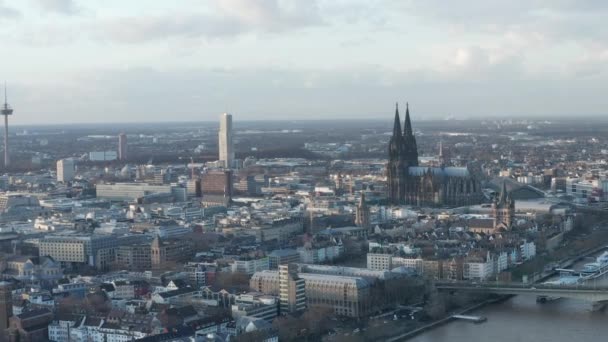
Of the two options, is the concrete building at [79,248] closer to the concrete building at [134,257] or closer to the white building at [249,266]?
the concrete building at [134,257]

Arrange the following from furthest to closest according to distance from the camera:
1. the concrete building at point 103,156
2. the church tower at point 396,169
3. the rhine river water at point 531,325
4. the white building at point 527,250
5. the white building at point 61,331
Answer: the concrete building at point 103,156 < the church tower at point 396,169 < the white building at point 527,250 < the white building at point 61,331 < the rhine river water at point 531,325

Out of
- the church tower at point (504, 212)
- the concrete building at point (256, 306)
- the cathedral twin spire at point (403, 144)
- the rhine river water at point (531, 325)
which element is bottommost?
the rhine river water at point (531, 325)

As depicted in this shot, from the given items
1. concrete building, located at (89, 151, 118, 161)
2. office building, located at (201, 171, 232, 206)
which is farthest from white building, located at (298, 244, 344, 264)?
concrete building, located at (89, 151, 118, 161)

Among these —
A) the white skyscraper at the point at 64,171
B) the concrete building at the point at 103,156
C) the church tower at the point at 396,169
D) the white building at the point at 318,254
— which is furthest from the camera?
the concrete building at the point at 103,156

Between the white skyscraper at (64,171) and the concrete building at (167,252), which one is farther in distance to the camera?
the white skyscraper at (64,171)

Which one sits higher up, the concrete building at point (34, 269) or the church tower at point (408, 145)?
the church tower at point (408, 145)

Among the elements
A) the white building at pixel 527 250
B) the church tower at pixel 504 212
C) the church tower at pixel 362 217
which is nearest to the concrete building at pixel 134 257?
the church tower at pixel 362 217

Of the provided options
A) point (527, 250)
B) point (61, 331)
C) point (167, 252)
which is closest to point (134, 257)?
point (167, 252)

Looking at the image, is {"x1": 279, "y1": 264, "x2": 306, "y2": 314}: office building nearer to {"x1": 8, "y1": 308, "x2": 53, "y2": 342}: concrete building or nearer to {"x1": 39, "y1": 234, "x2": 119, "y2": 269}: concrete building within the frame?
{"x1": 8, "y1": 308, "x2": 53, "y2": 342}: concrete building

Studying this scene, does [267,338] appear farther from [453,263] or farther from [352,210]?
[352,210]
